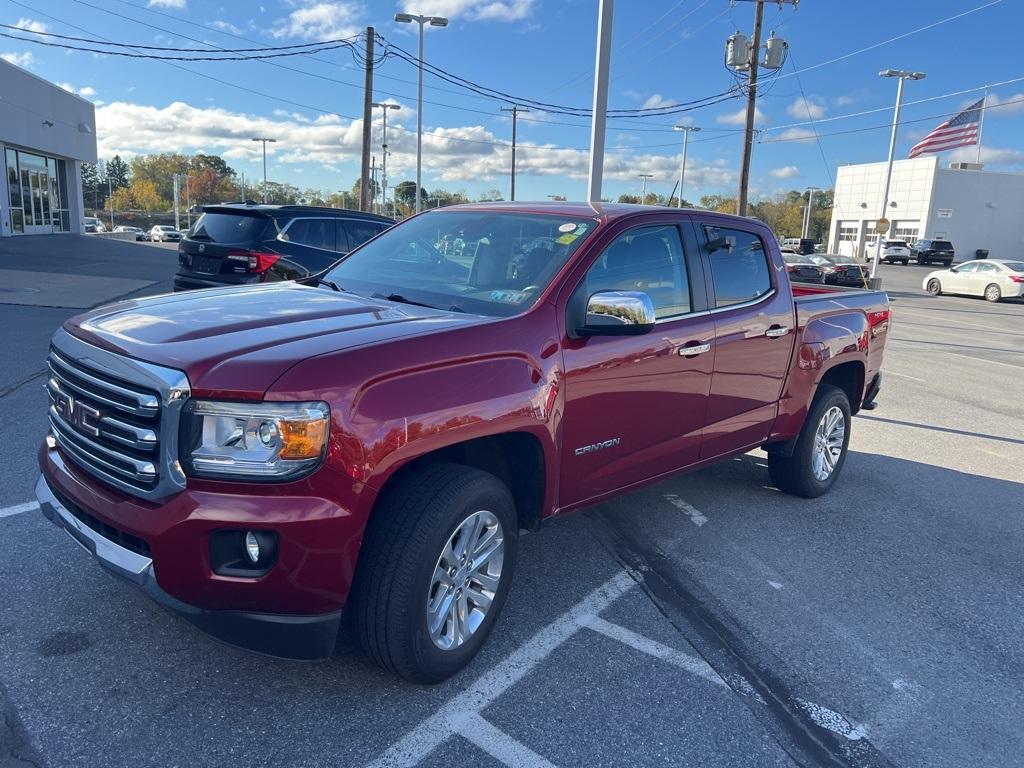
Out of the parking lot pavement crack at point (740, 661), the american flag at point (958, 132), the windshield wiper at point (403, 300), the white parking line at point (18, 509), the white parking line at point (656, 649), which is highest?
the american flag at point (958, 132)

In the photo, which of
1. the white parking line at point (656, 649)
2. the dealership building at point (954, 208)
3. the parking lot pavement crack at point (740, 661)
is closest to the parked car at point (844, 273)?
the parking lot pavement crack at point (740, 661)

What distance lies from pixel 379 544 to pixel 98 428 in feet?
3.66

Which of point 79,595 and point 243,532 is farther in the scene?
point 79,595

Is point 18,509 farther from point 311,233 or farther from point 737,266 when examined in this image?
point 311,233

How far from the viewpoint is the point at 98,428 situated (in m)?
2.79

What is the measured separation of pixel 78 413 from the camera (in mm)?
2914

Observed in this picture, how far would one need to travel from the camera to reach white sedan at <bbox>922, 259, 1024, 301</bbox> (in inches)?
1147

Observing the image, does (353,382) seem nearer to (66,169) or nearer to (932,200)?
(66,169)

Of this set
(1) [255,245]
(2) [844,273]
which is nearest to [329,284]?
(1) [255,245]

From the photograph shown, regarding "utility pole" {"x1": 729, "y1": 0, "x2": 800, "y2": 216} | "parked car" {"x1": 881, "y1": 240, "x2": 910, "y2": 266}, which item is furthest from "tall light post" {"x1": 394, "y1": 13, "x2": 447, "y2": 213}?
"parked car" {"x1": 881, "y1": 240, "x2": 910, "y2": 266}

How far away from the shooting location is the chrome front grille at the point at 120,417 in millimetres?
2529

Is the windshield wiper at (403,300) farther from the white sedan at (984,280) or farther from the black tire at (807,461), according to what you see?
the white sedan at (984,280)

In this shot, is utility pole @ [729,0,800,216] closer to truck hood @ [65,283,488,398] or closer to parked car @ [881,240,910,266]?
truck hood @ [65,283,488,398]

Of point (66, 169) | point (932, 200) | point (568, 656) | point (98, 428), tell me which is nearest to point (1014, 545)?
point (568, 656)
